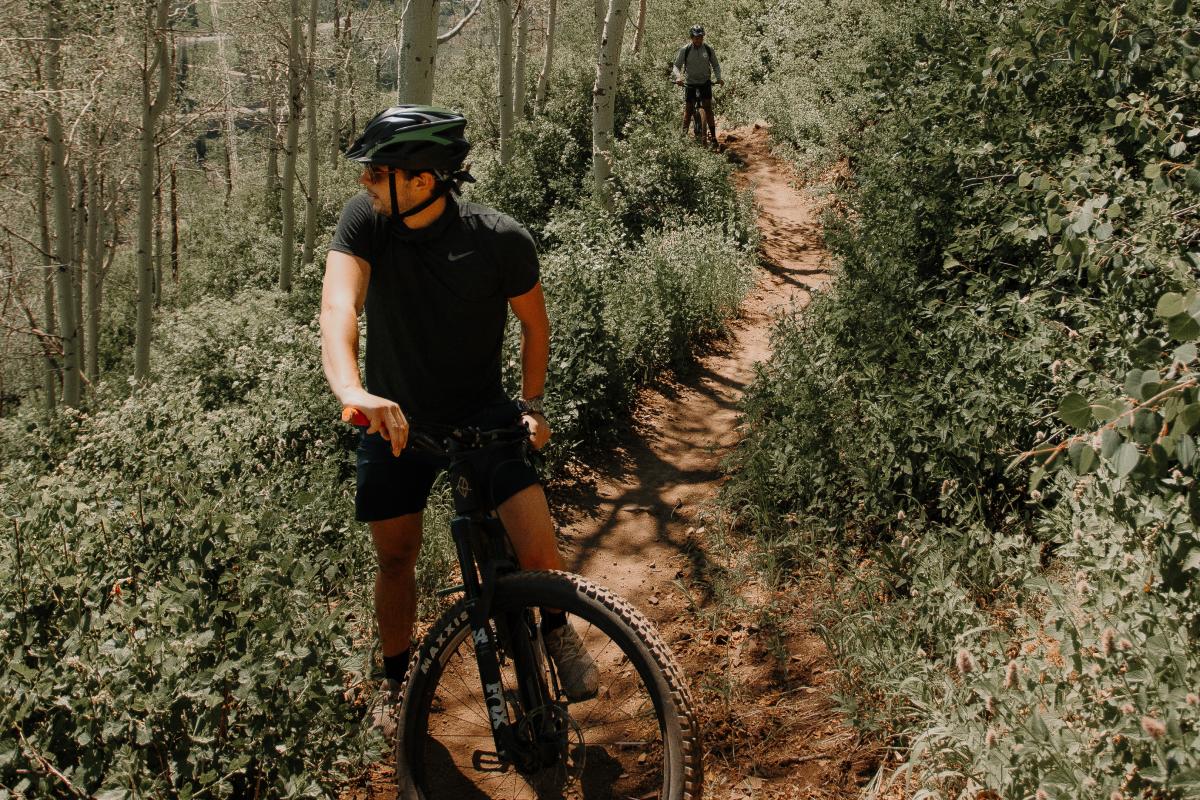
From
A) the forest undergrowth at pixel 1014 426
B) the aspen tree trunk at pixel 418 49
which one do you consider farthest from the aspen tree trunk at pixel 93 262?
the forest undergrowth at pixel 1014 426

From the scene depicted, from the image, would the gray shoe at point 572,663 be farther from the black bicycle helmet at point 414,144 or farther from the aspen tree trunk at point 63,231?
the aspen tree trunk at point 63,231

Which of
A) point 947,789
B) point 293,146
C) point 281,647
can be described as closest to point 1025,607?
point 947,789

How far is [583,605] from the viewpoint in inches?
107

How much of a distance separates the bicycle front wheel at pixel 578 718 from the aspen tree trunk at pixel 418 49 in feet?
16.0

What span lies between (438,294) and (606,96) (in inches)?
354

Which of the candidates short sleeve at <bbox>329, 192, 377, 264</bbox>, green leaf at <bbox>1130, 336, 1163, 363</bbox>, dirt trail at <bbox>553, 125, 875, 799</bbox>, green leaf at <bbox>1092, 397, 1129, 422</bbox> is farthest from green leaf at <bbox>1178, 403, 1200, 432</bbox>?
short sleeve at <bbox>329, 192, 377, 264</bbox>

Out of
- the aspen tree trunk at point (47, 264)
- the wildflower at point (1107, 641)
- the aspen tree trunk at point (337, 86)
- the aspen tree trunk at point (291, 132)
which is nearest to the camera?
the wildflower at point (1107, 641)

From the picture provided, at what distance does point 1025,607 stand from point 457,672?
7.87 ft

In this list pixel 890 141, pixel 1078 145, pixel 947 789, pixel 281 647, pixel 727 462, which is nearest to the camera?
pixel 947 789

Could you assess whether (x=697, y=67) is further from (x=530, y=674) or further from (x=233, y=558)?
(x=530, y=674)

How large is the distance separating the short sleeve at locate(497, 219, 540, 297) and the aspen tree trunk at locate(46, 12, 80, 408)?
616 inches

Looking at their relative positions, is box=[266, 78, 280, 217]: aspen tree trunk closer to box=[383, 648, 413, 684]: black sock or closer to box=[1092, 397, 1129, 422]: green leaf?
box=[383, 648, 413, 684]: black sock

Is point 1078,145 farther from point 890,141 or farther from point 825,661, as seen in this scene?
point 825,661

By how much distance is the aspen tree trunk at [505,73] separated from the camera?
15578mm
